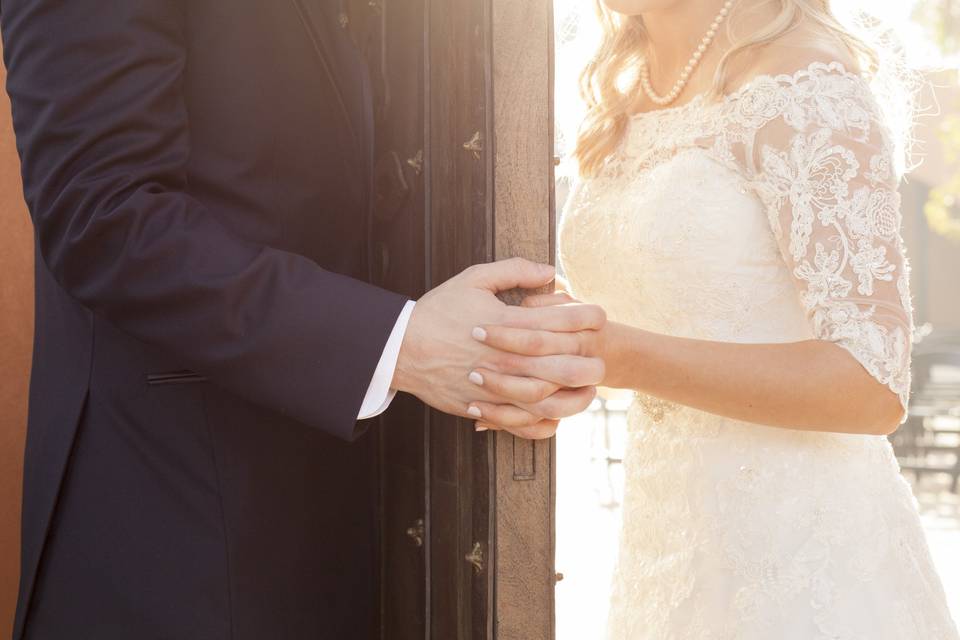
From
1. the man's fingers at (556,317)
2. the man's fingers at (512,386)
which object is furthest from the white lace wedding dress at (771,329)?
the man's fingers at (512,386)

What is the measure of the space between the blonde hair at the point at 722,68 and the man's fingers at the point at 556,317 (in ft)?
3.03

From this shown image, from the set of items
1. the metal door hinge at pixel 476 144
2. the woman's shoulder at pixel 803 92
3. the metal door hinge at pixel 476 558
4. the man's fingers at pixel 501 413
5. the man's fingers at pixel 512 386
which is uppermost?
the woman's shoulder at pixel 803 92

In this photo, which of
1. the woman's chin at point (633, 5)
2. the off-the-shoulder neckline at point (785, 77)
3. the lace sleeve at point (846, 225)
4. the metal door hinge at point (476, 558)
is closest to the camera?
the metal door hinge at point (476, 558)

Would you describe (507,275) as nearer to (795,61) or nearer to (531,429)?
(531,429)

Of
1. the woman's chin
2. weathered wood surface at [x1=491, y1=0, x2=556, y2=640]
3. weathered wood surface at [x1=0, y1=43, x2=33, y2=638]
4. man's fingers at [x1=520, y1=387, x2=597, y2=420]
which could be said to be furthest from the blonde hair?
weathered wood surface at [x1=0, y1=43, x2=33, y2=638]

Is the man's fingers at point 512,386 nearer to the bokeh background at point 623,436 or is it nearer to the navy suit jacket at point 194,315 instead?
the navy suit jacket at point 194,315

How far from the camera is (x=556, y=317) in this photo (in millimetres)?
1562

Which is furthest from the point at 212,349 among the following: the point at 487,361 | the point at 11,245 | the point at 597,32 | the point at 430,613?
the point at 597,32

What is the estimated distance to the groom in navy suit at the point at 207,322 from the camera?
1.43 meters

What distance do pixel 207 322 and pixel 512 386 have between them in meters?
0.45

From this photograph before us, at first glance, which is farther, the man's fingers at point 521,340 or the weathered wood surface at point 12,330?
the weathered wood surface at point 12,330

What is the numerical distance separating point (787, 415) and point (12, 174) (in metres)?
2.03

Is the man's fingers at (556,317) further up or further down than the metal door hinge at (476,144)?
further down

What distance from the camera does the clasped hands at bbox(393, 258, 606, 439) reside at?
152cm
